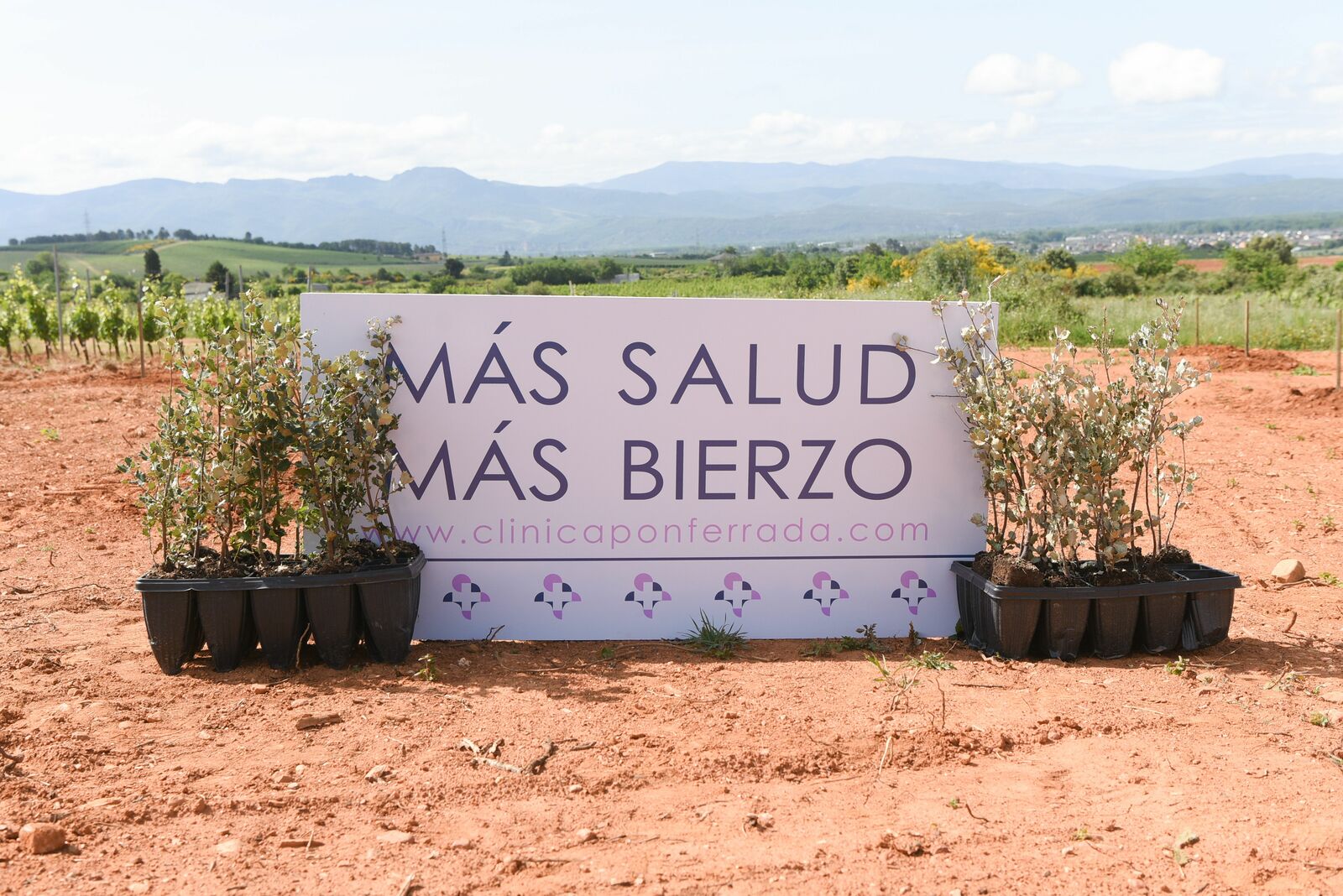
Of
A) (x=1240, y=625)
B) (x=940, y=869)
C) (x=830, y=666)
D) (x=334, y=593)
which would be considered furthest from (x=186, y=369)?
(x=1240, y=625)

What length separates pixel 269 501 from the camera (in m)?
4.34

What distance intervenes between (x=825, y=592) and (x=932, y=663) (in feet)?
2.07

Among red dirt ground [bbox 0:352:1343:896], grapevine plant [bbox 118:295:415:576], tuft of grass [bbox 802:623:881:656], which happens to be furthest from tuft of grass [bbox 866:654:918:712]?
grapevine plant [bbox 118:295:415:576]

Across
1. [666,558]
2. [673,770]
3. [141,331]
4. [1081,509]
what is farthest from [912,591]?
[141,331]

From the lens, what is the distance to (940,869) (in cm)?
269

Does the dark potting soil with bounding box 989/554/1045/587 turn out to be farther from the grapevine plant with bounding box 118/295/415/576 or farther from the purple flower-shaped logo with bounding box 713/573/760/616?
the grapevine plant with bounding box 118/295/415/576

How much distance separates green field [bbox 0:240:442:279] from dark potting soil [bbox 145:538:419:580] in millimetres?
77530

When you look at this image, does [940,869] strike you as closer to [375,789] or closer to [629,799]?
[629,799]

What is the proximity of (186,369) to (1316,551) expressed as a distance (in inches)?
239

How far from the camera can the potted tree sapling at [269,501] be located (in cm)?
409

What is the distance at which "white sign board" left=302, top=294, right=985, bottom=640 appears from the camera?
459 cm

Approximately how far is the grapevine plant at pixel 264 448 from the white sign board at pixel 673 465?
0.25m

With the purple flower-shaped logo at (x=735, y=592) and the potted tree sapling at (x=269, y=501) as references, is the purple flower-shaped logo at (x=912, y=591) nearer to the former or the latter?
the purple flower-shaped logo at (x=735, y=592)

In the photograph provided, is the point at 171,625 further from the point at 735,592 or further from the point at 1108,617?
the point at 1108,617
